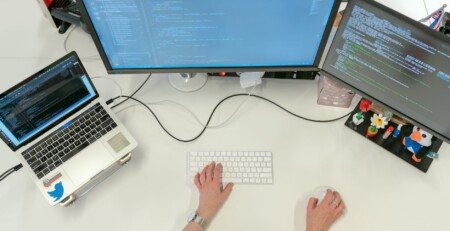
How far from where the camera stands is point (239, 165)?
1.16 m

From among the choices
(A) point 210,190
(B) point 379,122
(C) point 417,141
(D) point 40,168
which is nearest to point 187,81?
(A) point 210,190

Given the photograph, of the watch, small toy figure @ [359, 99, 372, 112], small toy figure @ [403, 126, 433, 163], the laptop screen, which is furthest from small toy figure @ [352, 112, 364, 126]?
the laptop screen

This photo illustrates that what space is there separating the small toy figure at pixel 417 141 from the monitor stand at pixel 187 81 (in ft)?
Result: 2.16

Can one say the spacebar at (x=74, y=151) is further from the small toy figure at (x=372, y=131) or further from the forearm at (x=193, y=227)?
the small toy figure at (x=372, y=131)

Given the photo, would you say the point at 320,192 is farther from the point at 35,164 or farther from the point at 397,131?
the point at 35,164

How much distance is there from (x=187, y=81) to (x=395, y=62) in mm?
637

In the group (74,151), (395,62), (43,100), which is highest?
(395,62)

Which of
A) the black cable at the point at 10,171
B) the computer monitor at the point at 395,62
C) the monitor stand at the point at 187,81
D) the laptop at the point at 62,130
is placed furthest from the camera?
the monitor stand at the point at 187,81

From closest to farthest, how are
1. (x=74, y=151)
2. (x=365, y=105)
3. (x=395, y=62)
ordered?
1. (x=395, y=62)
2. (x=74, y=151)
3. (x=365, y=105)

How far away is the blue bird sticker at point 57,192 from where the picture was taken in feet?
3.50

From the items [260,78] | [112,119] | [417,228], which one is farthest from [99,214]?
[417,228]

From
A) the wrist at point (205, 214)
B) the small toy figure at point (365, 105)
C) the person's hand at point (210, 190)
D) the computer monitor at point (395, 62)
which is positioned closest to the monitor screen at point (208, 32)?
the computer monitor at point (395, 62)

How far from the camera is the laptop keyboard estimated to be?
3.59 feet

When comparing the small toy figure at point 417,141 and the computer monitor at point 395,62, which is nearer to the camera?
the computer monitor at point 395,62
